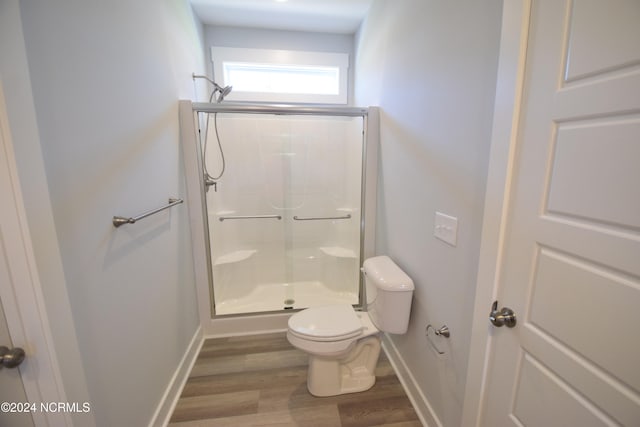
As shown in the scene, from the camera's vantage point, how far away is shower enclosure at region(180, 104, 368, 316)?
7.21 ft

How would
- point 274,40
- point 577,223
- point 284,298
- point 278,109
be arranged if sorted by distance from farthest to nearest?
A: point 274,40, point 284,298, point 278,109, point 577,223

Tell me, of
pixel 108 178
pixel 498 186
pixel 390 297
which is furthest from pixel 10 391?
pixel 498 186

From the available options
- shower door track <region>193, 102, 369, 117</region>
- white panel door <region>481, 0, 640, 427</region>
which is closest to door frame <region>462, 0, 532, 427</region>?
white panel door <region>481, 0, 640, 427</region>

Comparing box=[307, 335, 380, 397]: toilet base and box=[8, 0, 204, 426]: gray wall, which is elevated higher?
box=[8, 0, 204, 426]: gray wall

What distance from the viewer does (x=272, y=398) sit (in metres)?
1.56

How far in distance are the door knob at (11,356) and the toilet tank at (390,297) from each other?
55.6 inches

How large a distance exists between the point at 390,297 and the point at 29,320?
4.71 ft

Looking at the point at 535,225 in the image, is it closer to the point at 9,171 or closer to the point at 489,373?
the point at 489,373

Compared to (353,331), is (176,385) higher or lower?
lower

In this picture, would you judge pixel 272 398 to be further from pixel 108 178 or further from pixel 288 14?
pixel 288 14

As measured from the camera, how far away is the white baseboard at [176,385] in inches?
53.7

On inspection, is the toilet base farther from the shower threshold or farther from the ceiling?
the ceiling

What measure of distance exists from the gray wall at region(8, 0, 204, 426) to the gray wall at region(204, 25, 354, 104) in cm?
93

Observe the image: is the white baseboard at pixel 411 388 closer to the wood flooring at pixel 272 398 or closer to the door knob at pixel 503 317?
the wood flooring at pixel 272 398
